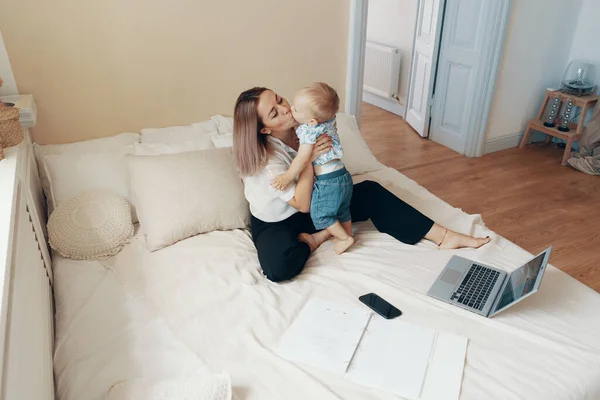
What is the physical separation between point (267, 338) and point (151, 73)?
4.93 feet

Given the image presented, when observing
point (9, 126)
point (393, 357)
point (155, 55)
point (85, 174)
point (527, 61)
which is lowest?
point (393, 357)

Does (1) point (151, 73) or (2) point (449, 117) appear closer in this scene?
(1) point (151, 73)

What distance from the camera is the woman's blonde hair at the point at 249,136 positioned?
5.57ft

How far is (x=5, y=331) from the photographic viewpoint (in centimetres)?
89

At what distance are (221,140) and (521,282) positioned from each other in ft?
4.46

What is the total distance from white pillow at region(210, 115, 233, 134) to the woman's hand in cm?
70

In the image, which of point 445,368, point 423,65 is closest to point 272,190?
point 445,368

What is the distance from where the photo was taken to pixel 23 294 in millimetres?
1121

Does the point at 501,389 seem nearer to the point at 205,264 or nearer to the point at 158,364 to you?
the point at 158,364

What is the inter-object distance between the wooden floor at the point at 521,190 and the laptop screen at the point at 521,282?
1.02 metres

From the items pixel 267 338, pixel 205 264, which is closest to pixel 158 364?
pixel 267 338

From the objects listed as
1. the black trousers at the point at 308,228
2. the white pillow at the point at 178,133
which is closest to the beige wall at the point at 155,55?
the white pillow at the point at 178,133

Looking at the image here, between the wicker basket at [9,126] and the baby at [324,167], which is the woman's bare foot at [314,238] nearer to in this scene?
the baby at [324,167]

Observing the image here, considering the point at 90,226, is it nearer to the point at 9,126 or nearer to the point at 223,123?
the point at 9,126
